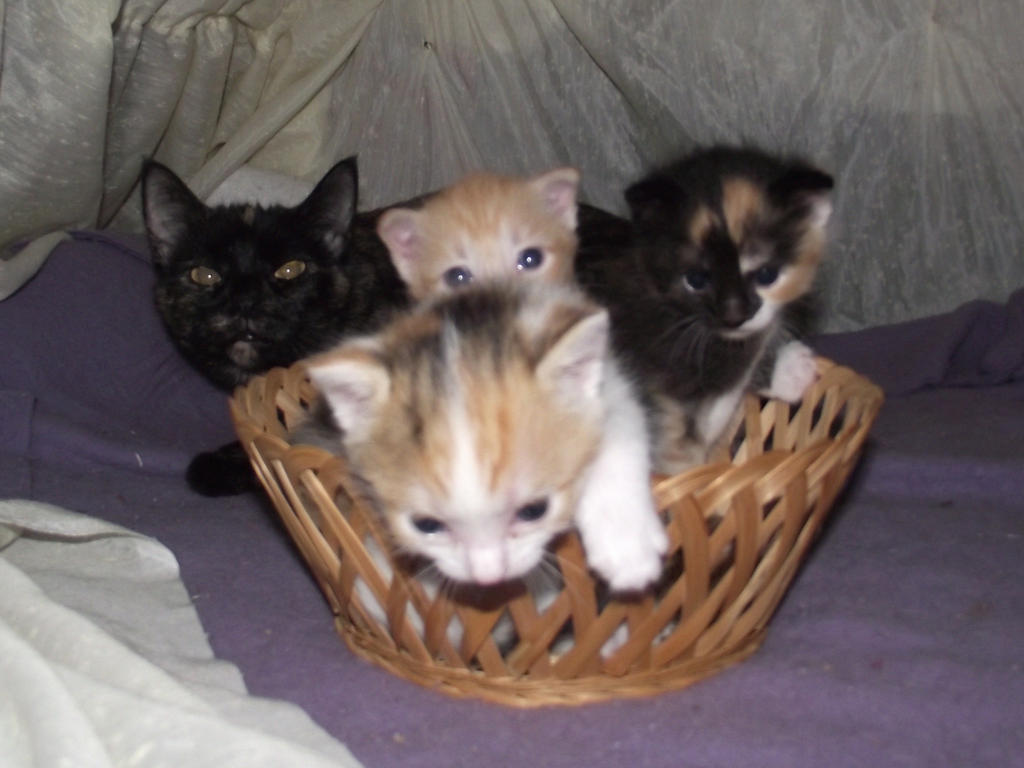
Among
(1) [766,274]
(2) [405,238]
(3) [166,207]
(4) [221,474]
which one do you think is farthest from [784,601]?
(3) [166,207]

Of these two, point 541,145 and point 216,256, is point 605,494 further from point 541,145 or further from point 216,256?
point 541,145

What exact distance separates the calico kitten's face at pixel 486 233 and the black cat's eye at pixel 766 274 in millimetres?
323

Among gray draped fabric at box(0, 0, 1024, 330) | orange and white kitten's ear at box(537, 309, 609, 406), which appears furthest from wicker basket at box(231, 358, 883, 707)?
gray draped fabric at box(0, 0, 1024, 330)

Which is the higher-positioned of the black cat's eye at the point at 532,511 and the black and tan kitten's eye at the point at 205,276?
the black cat's eye at the point at 532,511

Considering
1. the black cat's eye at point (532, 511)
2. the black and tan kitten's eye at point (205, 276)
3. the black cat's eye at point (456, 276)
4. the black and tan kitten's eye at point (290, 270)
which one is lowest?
the black and tan kitten's eye at point (290, 270)

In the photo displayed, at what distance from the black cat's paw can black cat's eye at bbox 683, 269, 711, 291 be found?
36.1 inches

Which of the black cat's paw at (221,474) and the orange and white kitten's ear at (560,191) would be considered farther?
the black cat's paw at (221,474)

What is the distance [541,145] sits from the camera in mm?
2840

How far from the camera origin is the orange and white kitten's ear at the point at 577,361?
1.19 meters

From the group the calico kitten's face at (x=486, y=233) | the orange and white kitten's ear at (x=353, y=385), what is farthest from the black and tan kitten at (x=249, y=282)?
the orange and white kitten's ear at (x=353, y=385)

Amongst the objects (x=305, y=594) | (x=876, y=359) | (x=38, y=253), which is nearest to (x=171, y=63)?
(x=38, y=253)

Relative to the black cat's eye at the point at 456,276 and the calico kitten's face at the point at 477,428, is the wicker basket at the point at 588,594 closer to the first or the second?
the calico kitten's face at the point at 477,428

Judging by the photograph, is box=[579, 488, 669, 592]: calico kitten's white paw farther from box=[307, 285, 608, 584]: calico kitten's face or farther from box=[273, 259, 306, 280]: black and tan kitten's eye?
box=[273, 259, 306, 280]: black and tan kitten's eye

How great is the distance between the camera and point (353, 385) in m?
1.24
